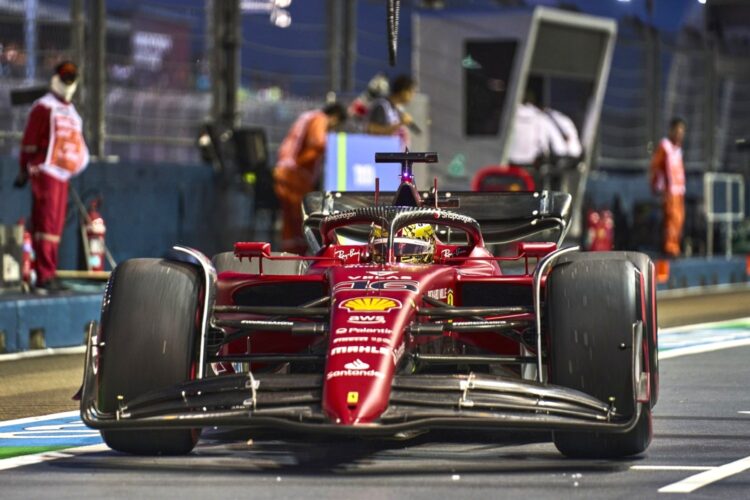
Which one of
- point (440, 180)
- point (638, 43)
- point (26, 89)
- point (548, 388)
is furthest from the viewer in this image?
point (638, 43)

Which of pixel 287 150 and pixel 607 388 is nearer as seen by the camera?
pixel 607 388

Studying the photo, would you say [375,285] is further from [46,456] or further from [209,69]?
[209,69]

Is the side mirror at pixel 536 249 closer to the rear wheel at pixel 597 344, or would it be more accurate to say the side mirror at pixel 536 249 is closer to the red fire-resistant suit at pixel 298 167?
the rear wheel at pixel 597 344

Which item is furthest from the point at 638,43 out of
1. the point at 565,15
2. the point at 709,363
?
the point at 709,363

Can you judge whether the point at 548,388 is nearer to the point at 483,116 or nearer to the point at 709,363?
the point at 709,363

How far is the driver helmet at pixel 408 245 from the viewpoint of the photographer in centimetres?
962

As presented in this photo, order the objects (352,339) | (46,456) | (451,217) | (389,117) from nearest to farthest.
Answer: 1. (352,339)
2. (46,456)
3. (451,217)
4. (389,117)

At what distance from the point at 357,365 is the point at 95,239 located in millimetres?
10292

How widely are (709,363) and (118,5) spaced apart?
746cm

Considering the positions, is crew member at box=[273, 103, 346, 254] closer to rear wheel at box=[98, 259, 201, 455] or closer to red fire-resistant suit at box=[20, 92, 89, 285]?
red fire-resistant suit at box=[20, 92, 89, 285]

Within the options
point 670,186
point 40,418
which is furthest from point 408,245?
point 670,186

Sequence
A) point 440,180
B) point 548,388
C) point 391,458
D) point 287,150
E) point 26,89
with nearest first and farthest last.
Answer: point 548,388, point 391,458, point 26,89, point 287,150, point 440,180

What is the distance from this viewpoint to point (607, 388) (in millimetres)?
8391

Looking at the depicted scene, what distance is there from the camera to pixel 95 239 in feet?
58.9
